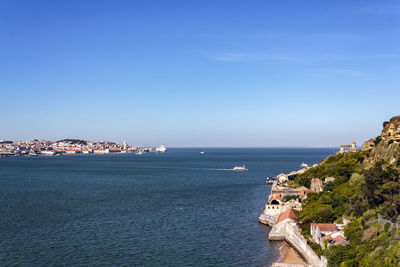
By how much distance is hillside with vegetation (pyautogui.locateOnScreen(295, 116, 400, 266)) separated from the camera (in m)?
21.5

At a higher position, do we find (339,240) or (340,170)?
(340,170)

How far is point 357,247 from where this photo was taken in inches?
923

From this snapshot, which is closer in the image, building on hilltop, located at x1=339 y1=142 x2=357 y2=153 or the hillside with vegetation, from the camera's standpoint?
the hillside with vegetation

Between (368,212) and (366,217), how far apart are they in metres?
1.30

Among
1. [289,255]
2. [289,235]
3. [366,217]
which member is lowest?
[289,255]

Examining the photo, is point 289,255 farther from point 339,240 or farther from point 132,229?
point 132,229

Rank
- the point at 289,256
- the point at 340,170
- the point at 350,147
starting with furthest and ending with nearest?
the point at 350,147 → the point at 340,170 → the point at 289,256

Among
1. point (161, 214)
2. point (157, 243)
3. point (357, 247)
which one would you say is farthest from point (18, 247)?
point (357, 247)

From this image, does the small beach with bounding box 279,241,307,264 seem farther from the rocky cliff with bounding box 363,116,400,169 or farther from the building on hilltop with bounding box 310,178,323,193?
the building on hilltop with bounding box 310,178,323,193

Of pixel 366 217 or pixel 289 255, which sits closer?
pixel 366 217

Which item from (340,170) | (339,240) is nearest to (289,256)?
(339,240)

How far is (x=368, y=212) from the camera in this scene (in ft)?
94.0

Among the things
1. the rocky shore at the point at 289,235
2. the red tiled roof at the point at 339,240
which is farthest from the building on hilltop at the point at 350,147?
the red tiled roof at the point at 339,240

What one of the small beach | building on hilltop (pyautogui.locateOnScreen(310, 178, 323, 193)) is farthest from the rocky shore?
building on hilltop (pyautogui.locateOnScreen(310, 178, 323, 193))
